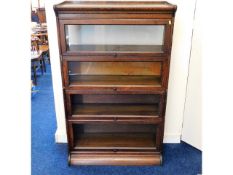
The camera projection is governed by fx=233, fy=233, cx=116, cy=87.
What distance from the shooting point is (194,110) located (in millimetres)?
2199

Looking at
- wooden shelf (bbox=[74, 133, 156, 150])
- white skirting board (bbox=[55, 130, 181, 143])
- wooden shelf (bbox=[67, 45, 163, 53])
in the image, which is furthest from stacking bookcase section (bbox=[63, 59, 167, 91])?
white skirting board (bbox=[55, 130, 181, 143])

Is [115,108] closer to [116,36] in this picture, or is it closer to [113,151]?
[113,151]

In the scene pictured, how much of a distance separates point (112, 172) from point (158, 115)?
628mm

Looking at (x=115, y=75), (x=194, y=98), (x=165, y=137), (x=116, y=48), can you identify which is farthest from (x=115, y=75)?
(x=165, y=137)

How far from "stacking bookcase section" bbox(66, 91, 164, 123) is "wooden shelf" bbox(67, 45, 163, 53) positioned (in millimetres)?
354

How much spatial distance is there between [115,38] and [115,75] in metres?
0.31

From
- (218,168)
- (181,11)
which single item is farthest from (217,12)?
(181,11)

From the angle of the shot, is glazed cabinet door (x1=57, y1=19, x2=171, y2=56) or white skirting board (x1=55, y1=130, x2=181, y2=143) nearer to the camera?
glazed cabinet door (x1=57, y1=19, x2=171, y2=56)

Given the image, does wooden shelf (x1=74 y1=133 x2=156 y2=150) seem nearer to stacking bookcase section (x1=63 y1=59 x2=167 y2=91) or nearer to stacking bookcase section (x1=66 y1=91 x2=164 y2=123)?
stacking bookcase section (x1=66 y1=91 x2=164 y2=123)

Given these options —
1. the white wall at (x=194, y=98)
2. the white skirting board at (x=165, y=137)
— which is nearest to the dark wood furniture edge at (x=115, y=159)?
the white skirting board at (x=165, y=137)

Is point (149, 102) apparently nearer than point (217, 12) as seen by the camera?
No

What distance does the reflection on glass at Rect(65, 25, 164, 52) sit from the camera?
5.93 feet

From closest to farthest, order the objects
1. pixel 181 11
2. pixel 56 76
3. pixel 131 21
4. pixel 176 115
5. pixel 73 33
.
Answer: pixel 131 21 < pixel 73 33 < pixel 181 11 < pixel 56 76 < pixel 176 115
